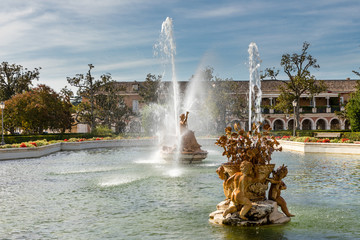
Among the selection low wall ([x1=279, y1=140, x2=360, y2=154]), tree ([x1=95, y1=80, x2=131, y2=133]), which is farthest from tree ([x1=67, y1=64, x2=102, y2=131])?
low wall ([x1=279, y1=140, x2=360, y2=154])

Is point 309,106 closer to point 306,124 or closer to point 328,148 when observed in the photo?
point 306,124

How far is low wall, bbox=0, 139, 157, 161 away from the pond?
722cm

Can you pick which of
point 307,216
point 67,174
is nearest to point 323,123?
point 67,174

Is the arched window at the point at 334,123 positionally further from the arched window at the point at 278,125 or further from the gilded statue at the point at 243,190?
the gilded statue at the point at 243,190

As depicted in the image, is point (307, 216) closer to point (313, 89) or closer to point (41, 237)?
point (41, 237)

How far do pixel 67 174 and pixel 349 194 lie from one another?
10.3 meters

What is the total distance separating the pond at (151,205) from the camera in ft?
24.0

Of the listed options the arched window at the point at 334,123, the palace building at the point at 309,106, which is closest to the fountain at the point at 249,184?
the palace building at the point at 309,106

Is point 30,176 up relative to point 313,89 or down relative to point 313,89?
down

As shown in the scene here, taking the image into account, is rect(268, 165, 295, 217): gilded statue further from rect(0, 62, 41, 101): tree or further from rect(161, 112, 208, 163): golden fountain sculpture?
rect(0, 62, 41, 101): tree

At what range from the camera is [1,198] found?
36.2ft

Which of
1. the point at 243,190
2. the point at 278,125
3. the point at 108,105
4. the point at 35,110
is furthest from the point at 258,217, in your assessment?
the point at 278,125

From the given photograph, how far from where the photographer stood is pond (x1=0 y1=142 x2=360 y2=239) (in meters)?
7.31

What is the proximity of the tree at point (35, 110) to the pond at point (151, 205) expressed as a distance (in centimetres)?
2751
